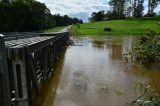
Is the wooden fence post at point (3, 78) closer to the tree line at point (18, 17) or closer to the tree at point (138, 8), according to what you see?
the tree line at point (18, 17)

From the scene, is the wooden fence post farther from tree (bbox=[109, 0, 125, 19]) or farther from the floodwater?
tree (bbox=[109, 0, 125, 19])

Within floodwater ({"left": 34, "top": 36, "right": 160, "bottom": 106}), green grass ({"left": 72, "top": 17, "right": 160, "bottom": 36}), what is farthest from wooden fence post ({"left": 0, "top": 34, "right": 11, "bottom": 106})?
green grass ({"left": 72, "top": 17, "right": 160, "bottom": 36})

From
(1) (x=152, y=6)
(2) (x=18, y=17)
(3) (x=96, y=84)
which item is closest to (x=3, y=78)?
(3) (x=96, y=84)

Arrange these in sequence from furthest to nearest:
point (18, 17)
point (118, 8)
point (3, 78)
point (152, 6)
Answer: point (118, 8), point (152, 6), point (18, 17), point (3, 78)

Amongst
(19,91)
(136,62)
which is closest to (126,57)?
(136,62)

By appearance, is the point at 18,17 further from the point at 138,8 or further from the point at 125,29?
the point at 138,8

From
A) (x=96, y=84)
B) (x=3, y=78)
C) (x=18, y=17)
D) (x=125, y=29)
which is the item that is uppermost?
(x=18, y=17)

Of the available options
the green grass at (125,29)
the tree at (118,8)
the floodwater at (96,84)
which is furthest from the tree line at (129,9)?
the floodwater at (96,84)

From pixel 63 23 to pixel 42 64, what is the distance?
382 ft

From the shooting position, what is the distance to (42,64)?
10.6 meters

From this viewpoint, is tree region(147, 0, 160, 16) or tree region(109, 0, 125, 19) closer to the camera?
tree region(147, 0, 160, 16)

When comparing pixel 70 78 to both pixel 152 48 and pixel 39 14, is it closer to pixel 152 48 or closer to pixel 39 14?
pixel 152 48

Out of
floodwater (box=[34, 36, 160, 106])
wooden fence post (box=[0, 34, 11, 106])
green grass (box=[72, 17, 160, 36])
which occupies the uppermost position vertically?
wooden fence post (box=[0, 34, 11, 106])

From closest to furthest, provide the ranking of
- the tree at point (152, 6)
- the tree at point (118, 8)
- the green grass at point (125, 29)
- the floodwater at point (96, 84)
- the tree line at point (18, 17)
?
1. the floodwater at point (96, 84)
2. the tree line at point (18, 17)
3. the green grass at point (125, 29)
4. the tree at point (152, 6)
5. the tree at point (118, 8)
